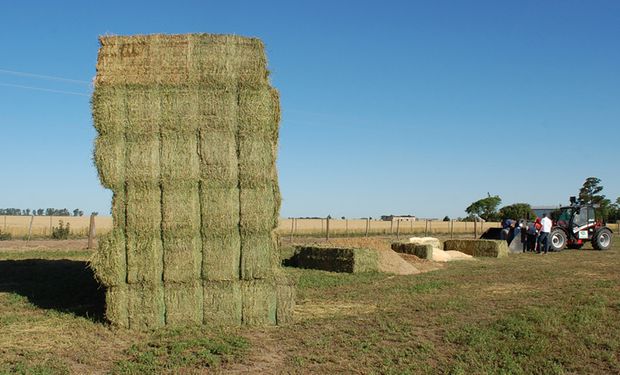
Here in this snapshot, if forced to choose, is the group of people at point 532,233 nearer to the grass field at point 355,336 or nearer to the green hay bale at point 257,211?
the grass field at point 355,336

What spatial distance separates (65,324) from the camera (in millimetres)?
7949

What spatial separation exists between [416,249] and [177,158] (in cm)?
1253

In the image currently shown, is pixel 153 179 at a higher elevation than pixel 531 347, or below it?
higher

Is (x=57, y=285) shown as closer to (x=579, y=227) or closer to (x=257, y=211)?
(x=257, y=211)

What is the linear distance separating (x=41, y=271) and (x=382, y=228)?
138 feet

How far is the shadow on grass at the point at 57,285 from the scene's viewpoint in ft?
30.6

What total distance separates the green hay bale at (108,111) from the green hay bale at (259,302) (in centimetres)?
282

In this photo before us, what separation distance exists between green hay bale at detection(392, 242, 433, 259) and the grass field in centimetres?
664

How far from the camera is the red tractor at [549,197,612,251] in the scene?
26.4 metres

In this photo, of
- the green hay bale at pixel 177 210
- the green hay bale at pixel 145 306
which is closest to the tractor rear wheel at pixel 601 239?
the green hay bale at pixel 177 210

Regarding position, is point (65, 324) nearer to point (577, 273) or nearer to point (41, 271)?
point (41, 271)

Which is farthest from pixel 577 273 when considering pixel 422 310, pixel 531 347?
pixel 531 347

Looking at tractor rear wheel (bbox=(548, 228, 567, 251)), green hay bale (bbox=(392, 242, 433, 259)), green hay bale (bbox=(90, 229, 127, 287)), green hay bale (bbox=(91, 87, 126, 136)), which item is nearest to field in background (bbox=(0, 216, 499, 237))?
green hay bale (bbox=(392, 242, 433, 259))

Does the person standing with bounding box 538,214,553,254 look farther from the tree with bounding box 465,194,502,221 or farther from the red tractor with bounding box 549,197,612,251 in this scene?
the tree with bounding box 465,194,502,221
